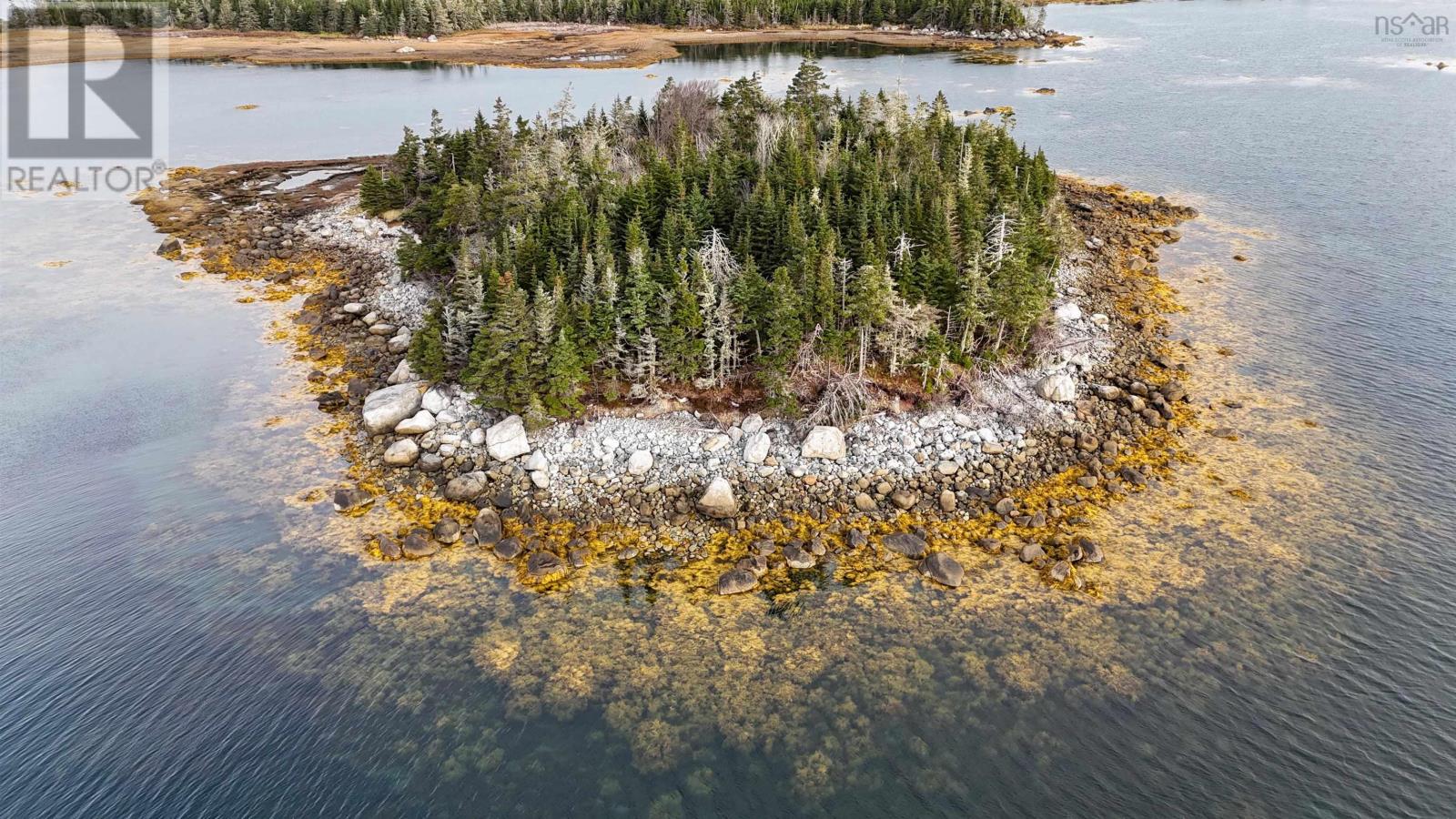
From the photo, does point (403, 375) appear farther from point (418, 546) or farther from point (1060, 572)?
point (1060, 572)

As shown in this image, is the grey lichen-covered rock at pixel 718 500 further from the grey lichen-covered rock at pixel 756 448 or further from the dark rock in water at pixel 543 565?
the dark rock in water at pixel 543 565

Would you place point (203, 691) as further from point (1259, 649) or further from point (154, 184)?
point (154, 184)

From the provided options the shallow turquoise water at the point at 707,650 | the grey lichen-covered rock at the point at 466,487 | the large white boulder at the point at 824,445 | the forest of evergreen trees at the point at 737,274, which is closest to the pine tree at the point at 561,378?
the forest of evergreen trees at the point at 737,274

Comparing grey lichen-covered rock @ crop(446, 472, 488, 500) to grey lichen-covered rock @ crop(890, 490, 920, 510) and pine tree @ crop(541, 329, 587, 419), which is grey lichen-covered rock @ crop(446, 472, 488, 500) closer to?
pine tree @ crop(541, 329, 587, 419)

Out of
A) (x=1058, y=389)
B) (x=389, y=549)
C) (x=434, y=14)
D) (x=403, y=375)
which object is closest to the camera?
(x=389, y=549)

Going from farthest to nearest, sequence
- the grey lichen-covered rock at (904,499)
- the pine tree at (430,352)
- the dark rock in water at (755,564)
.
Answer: the pine tree at (430,352)
the grey lichen-covered rock at (904,499)
the dark rock in water at (755,564)

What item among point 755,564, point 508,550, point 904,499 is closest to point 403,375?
point 508,550
